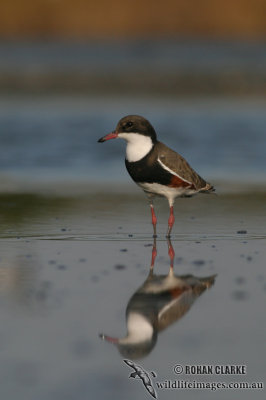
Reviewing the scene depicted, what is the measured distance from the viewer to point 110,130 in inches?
814

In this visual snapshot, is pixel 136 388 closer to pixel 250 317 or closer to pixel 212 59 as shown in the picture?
pixel 250 317

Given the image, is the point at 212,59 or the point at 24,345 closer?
the point at 24,345

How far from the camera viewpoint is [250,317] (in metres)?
6.64

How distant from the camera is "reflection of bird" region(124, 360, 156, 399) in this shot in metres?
5.45

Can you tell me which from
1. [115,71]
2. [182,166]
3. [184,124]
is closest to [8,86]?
[115,71]

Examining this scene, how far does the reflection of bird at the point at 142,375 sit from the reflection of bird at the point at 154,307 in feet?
0.57

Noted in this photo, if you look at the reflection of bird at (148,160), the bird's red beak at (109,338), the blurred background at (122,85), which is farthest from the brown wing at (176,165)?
the bird's red beak at (109,338)

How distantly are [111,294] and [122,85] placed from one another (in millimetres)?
24508

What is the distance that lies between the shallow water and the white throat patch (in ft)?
2.64

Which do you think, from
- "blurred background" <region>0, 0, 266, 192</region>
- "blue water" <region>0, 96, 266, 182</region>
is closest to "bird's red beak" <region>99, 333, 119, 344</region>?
"blurred background" <region>0, 0, 266, 192</region>

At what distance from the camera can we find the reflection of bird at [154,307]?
6168mm

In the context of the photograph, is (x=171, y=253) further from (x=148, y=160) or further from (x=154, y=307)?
(x=154, y=307)

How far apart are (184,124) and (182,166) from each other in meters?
11.8

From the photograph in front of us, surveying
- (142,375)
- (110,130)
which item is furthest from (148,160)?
(110,130)
